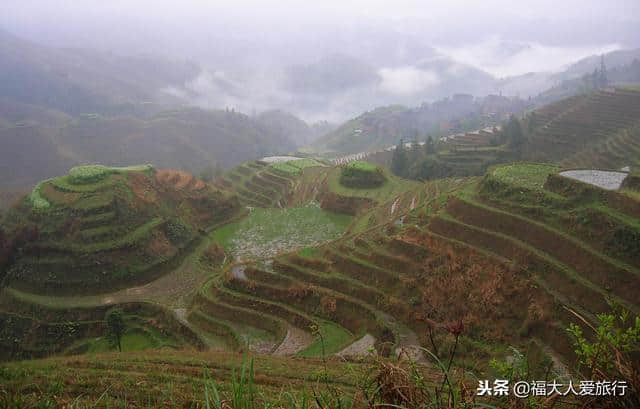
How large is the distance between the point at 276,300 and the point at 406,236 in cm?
882

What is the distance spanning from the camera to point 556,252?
1806 centimetres

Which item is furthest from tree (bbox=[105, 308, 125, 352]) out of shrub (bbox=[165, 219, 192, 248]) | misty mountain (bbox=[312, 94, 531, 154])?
misty mountain (bbox=[312, 94, 531, 154])

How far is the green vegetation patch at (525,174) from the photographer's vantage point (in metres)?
22.0

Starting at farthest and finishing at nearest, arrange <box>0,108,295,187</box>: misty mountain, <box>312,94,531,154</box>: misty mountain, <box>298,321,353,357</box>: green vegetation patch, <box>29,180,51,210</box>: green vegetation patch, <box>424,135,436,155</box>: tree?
<box>312,94,531,154</box>: misty mountain
<box>0,108,295,187</box>: misty mountain
<box>424,135,436,155</box>: tree
<box>29,180,51,210</box>: green vegetation patch
<box>298,321,353,357</box>: green vegetation patch

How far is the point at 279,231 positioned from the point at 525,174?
21.3m

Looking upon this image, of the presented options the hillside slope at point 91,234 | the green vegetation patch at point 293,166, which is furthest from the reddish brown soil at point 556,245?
the green vegetation patch at point 293,166

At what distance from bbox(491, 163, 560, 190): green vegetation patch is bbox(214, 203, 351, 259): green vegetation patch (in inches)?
587

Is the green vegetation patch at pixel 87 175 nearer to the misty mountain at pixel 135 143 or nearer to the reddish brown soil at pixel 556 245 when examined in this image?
the reddish brown soil at pixel 556 245

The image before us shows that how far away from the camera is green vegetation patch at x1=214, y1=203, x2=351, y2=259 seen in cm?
3297

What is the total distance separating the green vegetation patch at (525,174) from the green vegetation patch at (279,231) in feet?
48.9

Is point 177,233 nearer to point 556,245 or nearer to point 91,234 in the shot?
point 91,234

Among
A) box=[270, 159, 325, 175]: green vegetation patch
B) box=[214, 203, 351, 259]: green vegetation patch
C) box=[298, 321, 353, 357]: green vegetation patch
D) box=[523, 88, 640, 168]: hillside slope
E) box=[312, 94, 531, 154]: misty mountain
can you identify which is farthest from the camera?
box=[312, 94, 531, 154]: misty mountain

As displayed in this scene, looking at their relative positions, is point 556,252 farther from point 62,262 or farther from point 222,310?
point 62,262

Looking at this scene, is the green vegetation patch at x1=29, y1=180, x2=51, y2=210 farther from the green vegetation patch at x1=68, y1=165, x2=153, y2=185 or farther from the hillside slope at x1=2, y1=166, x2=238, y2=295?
the green vegetation patch at x1=68, y1=165, x2=153, y2=185
